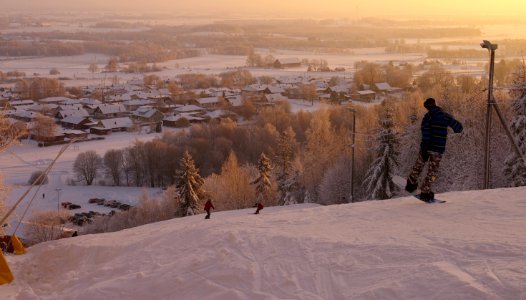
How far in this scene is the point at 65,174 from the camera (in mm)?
35969

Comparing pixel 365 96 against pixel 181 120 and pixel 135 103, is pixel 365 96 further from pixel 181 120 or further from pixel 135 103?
pixel 135 103

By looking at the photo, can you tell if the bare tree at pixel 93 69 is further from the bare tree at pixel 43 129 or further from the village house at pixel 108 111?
the bare tree at pixel 43 129

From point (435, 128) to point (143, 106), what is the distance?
184ft

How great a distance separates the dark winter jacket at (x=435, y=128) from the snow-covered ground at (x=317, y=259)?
34.9 inches

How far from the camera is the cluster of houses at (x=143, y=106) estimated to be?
171 ft

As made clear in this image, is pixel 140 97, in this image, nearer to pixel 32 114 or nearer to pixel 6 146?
pixel 32 114

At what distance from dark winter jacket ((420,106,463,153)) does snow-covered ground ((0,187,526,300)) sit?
2.91 ft

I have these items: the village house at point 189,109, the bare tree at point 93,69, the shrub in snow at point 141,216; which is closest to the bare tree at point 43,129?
the village house at point 189,109

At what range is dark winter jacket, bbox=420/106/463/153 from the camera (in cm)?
755

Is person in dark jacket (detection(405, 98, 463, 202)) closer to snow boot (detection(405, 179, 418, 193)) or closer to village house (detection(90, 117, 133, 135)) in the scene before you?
snow boot (detection(405, 179, 418, 193))

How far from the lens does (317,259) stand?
236 inches

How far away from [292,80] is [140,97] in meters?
21.8

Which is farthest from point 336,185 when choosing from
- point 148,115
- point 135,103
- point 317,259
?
point 135,103

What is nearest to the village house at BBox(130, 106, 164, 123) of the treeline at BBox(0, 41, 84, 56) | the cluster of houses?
the cluster of houses
